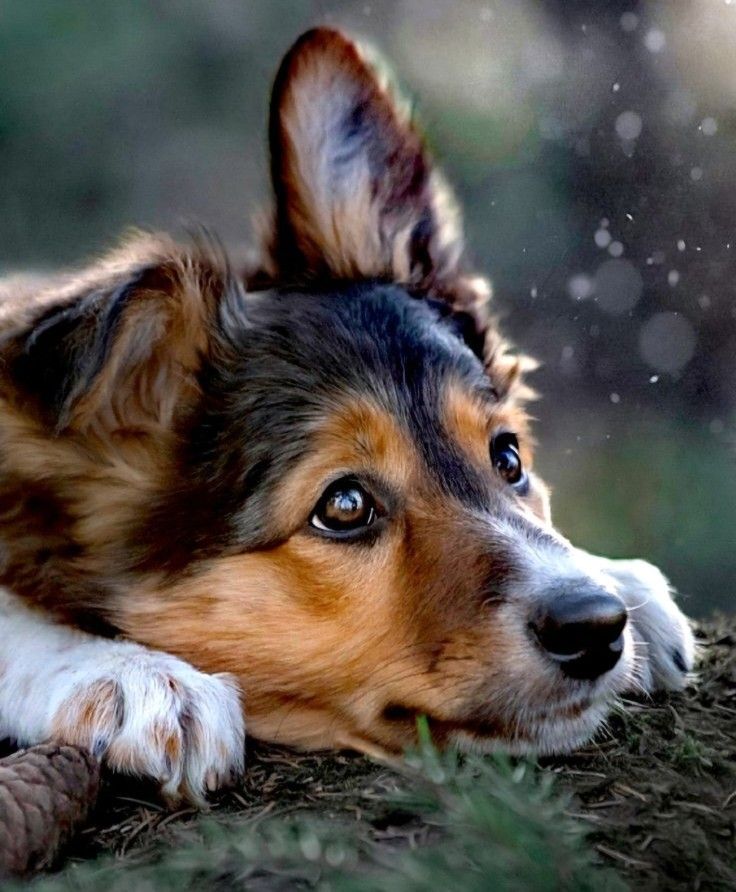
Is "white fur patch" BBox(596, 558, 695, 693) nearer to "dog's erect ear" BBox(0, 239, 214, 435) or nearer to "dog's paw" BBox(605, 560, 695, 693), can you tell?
"dog's paw" BBox(605, 560, 695, 693)

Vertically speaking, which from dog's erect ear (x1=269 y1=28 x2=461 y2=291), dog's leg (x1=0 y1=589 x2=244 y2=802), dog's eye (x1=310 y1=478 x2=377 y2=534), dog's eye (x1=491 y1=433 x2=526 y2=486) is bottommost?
dog's leg (x1=0 y1=589 x2=244 y2=802)

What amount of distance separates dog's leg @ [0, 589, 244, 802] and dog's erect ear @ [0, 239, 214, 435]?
670mm

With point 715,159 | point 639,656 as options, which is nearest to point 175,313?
point 639,656

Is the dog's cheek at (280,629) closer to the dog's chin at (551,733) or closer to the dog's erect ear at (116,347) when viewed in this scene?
the dog's chin at (551,733)

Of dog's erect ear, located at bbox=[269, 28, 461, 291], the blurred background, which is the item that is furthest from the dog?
the blurred background

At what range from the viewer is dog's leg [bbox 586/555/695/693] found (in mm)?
3967

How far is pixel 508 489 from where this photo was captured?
3961 millimetres

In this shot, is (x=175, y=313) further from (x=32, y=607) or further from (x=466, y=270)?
(x=466, y=270)

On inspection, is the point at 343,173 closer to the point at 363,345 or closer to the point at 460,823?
the point at 363,345

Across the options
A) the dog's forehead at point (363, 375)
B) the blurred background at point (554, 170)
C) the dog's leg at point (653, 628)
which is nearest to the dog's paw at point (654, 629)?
the dog's leg at point (653, 628)

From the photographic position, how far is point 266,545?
143 inches

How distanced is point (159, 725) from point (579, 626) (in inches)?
44.7

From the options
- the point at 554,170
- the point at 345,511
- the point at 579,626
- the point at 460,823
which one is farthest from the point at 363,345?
the point at 554,170

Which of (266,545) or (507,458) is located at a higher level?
(507,458)
